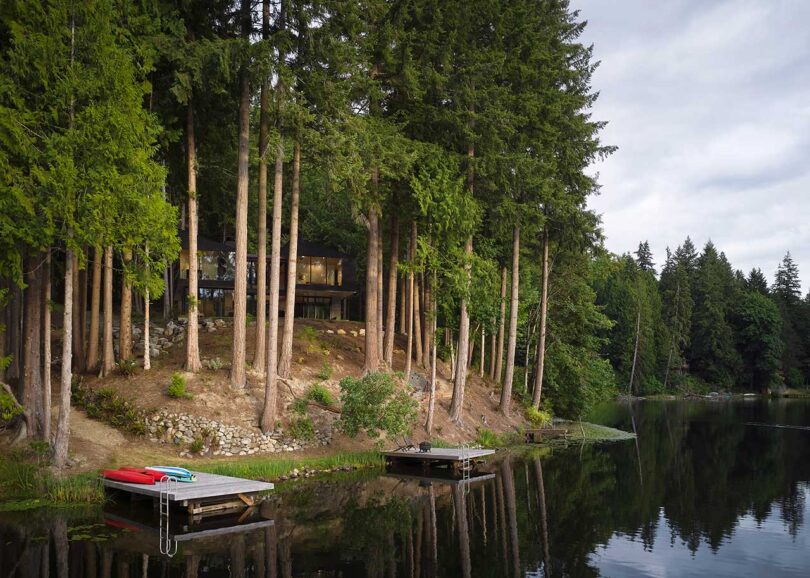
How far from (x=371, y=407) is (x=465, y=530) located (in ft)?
26.4

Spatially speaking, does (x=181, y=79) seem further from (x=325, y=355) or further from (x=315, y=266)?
(x=315, y=266)

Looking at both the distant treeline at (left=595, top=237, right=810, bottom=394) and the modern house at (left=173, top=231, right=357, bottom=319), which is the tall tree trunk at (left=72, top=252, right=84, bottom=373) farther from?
the distant treeline at (left=595, top=237, right=810, bottom=394)

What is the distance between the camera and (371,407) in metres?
22.8

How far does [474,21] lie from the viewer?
2852 cm

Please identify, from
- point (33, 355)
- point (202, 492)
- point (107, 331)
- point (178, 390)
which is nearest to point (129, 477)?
point (202, 492)

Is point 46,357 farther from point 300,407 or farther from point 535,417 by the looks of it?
point 535,417

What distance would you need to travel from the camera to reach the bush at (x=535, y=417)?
35719 mm

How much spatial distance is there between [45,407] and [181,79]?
10.8 meters

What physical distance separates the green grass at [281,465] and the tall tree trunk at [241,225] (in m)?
3.71

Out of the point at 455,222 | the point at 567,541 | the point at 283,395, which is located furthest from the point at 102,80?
the point at 567,541

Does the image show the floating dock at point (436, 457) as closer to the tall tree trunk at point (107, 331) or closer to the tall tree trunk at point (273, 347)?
the tall tree trunk at point (273, 347)

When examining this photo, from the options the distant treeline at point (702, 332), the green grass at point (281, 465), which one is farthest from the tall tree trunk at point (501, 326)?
the distant treeline at point (702, 332)

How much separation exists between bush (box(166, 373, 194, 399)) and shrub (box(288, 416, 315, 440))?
12.4 ft

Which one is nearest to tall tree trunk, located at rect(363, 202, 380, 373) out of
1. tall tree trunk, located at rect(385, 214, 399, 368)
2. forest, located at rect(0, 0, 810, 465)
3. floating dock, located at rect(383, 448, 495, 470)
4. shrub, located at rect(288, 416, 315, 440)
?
forest, located at rect(0, 0, 810, 465)
